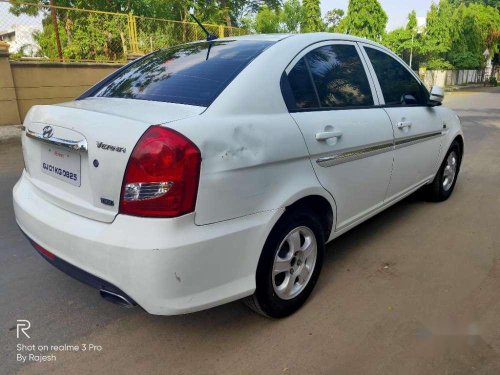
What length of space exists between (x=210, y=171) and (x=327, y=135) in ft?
3.14

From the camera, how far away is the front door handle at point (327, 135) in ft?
8.49

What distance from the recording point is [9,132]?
27.1 feet

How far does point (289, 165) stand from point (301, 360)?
3.46ft

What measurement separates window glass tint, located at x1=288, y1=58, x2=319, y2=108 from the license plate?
50.9 inches

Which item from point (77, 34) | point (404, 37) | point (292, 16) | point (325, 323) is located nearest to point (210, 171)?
point (325, 323)

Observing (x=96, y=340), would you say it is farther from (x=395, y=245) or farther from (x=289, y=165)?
(x=395, y=245)

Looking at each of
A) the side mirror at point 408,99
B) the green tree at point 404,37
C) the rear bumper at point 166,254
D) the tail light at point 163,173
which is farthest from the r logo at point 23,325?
the green tree at point 404,37

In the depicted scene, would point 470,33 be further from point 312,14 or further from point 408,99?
point 408,99

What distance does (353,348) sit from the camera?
2371 mm

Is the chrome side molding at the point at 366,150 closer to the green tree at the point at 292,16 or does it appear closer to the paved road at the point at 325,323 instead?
the paved road at the point at 325,323

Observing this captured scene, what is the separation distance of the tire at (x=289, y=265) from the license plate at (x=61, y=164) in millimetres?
1078

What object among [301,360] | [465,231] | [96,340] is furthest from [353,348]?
[465,231]

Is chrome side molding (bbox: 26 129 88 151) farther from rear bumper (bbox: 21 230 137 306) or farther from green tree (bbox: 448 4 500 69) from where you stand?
green tree (bbox: 448 4 500 69)

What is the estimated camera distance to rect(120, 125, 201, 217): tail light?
6.34 feet
